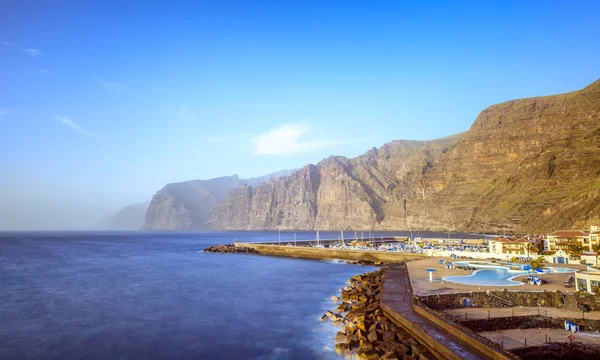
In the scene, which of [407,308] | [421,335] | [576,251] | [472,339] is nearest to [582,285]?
[407,308]

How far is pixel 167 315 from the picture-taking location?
39906 millimetres

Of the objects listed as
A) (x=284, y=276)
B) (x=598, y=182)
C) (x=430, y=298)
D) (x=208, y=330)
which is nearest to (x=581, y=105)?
(x=598, y=182)

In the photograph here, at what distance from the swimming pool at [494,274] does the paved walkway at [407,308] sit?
6.00 meters

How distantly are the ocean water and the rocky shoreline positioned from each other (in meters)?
1.42

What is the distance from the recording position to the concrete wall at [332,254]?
82825 millimetres

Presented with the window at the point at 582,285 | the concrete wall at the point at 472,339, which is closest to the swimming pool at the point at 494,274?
the window at the point at 582,285

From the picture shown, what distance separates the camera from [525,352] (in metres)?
23.2

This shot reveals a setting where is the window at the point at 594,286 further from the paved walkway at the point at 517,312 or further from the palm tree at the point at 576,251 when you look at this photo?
the palm tree at the point at 576,251

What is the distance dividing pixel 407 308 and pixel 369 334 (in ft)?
21.3

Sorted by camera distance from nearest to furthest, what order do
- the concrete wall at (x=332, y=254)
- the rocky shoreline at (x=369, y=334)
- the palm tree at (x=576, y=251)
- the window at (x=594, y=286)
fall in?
1. the rocky shoreline at (x=369, y=334)
2. the window at (x=594, y=286)
3. the palm tree at (x=576, y=251)
4. the concrete wall at (x=332, y=254)

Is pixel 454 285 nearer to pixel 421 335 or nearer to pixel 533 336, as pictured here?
pixel 533 336

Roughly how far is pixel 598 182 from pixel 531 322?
130m

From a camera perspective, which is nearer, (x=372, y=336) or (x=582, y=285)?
(x=372, y=336)

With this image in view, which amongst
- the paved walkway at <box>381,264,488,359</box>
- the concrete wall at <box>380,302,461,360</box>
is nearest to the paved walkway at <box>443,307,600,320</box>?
the paved walkway at <box>381,264,488,359</box>
